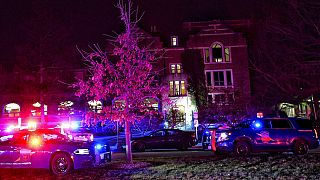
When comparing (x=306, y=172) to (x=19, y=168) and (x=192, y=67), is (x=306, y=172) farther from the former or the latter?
(x=192, y=67)

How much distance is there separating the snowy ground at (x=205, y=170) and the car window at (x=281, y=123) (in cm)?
344

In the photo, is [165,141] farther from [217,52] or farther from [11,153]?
[217,52]

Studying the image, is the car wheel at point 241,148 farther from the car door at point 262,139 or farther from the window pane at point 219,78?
the window pane at point 219,78

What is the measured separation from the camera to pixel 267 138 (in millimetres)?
15969

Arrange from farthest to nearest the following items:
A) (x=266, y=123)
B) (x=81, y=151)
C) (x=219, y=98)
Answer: (x=219, y=98), (x=266, y=123), (x=81, y=151)

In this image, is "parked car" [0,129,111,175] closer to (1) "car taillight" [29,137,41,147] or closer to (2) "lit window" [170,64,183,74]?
(1) "car taillight" [29,137,41,147]

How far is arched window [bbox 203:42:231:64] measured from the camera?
44312 millimetres

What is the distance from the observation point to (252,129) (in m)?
16.2

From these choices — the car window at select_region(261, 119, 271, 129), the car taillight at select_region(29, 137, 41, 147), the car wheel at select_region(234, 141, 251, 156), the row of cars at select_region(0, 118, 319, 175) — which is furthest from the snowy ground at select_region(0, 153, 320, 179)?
the car window at select_region(261, 119, 271, 129)

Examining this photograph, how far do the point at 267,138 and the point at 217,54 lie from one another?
2942 cm

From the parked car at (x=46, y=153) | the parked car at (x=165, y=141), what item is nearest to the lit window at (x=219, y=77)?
the parked car at (x=165, y=141)

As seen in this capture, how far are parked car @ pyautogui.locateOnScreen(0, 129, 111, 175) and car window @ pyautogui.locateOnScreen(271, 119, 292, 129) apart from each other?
8.28 m

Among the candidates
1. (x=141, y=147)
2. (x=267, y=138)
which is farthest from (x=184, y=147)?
(x=267, y=138)

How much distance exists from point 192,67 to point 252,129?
27.2 meters
